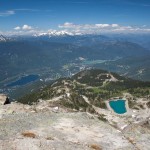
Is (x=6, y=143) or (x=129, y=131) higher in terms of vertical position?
(x=6, y=143)

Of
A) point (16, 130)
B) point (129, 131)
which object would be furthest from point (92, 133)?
point (16, 130)

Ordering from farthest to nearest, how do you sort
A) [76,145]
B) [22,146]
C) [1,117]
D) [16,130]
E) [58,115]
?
[58,115] < [1,117] < [16,130] < [76,145] < [22,146]

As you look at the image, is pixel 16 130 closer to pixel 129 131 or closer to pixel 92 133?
pixel 92 133

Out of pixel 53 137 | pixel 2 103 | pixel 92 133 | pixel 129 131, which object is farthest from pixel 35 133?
pixel 2 103

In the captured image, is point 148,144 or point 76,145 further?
point 148,144

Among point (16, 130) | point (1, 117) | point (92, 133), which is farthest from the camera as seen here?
point (1, 117)

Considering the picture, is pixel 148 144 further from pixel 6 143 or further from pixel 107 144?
pixel 6 143
